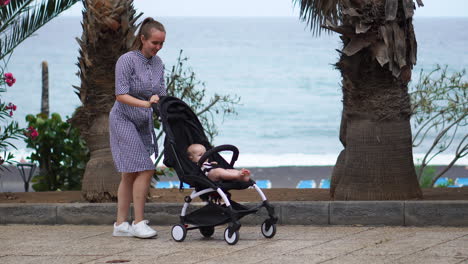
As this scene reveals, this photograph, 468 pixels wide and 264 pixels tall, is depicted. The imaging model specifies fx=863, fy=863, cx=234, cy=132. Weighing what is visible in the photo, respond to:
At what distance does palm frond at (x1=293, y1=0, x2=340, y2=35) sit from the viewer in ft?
34.9

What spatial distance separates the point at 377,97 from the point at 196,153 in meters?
2.33

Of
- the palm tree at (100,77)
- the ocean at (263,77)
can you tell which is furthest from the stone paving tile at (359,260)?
the ocean at (263,77)

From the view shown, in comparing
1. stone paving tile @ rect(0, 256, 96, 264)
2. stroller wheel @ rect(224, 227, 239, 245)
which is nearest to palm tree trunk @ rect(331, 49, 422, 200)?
stroller wheel @ rect(224, 227, 239, 245)

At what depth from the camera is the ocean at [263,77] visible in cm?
3884

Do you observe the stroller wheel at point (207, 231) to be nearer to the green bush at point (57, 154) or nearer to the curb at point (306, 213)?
the curb at point (306, 213)

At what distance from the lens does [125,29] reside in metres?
9.61

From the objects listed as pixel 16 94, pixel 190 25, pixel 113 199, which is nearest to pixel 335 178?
pixel 113 199

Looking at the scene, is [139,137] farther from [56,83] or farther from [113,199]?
[56,83]

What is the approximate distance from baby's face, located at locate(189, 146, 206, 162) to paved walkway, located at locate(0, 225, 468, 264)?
733mm

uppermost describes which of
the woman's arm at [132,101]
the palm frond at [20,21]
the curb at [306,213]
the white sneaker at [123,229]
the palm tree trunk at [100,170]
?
the palm frond at [20,21]

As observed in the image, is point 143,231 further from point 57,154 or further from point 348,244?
point 57,154

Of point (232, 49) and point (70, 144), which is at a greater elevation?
point (232, 49)

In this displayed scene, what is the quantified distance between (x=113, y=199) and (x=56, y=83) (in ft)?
151

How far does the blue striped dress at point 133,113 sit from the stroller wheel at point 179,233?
Result: 669 mm
